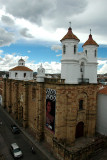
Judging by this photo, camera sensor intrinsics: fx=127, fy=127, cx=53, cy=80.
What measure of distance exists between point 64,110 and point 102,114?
9.47m

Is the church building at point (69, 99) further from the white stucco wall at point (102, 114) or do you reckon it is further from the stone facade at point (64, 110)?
the white stucco wall at point (102, 114)

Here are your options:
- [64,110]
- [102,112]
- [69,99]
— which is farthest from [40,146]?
[102,112]

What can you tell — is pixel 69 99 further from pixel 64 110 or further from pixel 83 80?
pixel 83 80

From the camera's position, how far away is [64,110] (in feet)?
66.5

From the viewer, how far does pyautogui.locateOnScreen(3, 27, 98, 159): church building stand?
2005 centimetres

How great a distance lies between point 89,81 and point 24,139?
17.6 meters

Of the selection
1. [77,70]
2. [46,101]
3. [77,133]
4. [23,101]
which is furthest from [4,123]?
[77,70]

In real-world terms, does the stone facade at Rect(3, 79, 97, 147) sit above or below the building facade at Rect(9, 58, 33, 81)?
below

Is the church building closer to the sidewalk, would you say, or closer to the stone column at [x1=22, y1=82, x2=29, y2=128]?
the sidewalk

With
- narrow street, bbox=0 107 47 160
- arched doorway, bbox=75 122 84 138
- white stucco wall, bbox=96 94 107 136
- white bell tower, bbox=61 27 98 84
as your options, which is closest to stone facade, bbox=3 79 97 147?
arched doorway, bbox=75 122 84 138

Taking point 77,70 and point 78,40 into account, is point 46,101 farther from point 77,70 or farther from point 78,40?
point 78,40

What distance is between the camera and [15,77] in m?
36.8

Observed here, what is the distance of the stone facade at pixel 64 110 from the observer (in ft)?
65.7

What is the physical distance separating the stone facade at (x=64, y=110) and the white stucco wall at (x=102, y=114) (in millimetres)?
2165
